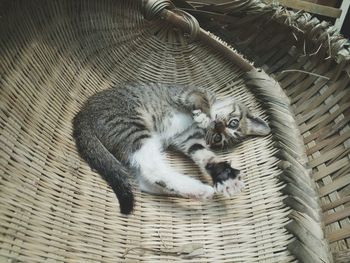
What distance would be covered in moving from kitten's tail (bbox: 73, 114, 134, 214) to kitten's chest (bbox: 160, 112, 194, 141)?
0.33 m

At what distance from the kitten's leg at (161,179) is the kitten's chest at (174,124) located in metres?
0.19

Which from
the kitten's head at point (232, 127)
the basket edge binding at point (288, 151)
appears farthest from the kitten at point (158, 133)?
the basket edge binding at point (288, 151)

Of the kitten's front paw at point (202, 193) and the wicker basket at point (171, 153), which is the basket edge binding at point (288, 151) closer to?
the wicker basket at point (171, 153)

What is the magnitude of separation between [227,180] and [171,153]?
37cm

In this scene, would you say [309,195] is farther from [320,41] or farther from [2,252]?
[2,252]

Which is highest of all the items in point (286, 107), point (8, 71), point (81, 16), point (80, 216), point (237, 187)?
point (81, 16)

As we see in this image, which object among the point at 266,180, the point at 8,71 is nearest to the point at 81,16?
the point at 8,71

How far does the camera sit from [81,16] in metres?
1.84

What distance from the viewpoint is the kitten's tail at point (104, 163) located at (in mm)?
1489

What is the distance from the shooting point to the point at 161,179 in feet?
5.25

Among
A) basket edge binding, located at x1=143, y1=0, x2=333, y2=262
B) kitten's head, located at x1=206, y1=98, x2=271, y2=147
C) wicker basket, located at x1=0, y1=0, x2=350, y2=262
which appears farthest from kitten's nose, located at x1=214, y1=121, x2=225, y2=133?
basket edge binding, located at x1=143, y1=0, x2=333, y2=262

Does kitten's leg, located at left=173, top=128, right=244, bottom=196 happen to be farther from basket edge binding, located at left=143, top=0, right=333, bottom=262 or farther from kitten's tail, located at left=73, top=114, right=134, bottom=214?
kitten's tail, located at left=73, top=114, right=134, bottom=214

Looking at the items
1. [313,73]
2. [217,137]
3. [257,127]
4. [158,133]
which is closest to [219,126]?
[217,137]

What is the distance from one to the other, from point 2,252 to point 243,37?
1655 mm
